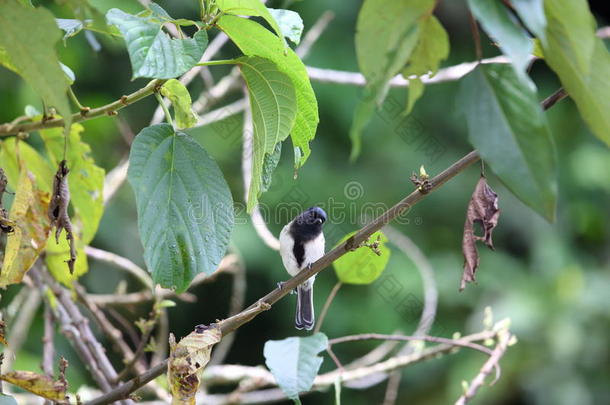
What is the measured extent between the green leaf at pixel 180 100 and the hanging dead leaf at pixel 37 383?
59 cm

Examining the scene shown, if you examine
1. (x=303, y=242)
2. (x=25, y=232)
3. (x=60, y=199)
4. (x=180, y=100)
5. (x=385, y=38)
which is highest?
(x=385, y=38)

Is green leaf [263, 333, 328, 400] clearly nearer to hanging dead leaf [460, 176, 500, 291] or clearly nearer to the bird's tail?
hanging dead leaf [460, 176, 500, 291]

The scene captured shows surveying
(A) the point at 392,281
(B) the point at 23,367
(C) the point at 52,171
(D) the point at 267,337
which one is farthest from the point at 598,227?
(C) the point at 52,171

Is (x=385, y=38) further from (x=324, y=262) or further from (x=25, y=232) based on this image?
(x=25, y=232)

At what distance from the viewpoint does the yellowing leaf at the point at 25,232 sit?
5.24 feet

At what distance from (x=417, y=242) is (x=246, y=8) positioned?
211 inches

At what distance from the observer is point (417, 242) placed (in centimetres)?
656

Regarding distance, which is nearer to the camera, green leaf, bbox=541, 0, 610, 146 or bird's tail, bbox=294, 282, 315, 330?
→ green leaf, bbox=541, 0, 610, 146

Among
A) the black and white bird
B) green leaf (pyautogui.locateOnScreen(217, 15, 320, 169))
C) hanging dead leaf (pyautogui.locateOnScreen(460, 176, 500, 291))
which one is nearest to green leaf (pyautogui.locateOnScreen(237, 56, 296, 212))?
green leaf (pyautogui.locateOnScreen(217, 15, 320, 169))

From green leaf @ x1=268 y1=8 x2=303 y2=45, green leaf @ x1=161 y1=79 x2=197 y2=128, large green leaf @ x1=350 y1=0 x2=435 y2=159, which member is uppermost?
large green leaf @ x1=350 y1=0 x2=435 y2=159

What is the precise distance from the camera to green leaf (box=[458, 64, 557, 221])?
922 millimetres

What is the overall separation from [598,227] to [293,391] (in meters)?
5.91

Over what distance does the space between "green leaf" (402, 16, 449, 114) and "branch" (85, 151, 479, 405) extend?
0.21 meters

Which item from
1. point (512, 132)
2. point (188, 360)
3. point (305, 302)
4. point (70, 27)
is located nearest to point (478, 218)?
point (512, 132)
